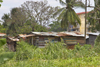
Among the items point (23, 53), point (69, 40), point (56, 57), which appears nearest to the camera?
point (23, 53)

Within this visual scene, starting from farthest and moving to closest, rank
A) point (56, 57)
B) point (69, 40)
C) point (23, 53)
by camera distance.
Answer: point (69, 40) < point (56, 57) < point (23, 53)

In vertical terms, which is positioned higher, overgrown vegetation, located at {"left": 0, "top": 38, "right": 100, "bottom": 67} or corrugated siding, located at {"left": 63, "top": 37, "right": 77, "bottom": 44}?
overgrown vegetation, located at {"left": 0, "top": 38, "right": 100, "bottom": 67}

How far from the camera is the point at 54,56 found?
9016 mm

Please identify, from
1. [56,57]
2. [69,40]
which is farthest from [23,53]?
[69,40]

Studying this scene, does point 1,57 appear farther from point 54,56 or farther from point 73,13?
point 73,13

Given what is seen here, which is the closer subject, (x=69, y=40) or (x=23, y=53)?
(x=23, y=53)

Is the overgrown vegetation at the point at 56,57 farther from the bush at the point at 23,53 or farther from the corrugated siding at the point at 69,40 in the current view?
the corrugated siding at the point at 69,40

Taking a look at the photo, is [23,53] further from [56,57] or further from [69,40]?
[69,40]

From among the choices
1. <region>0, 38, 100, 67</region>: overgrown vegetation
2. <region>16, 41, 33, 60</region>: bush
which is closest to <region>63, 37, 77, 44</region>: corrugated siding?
<region>0, 38, 100, 67</region>: overgrown vegetation

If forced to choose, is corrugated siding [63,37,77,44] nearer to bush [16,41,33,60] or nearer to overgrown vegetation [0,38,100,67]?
overgrown vegetation [0,38,100,67]

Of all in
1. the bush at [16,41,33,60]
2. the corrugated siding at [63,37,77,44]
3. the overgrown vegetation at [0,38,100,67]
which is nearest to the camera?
the overgrown vegetation at [0,38,100,67]

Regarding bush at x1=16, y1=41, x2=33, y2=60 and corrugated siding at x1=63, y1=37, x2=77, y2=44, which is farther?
corrugated siding at x1=63, y1=37, x2=77, y2=44

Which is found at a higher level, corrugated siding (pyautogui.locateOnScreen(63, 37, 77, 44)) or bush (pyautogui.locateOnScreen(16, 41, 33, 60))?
bush (pyautogui.locateOnScreen(16, 41, 33, 60))

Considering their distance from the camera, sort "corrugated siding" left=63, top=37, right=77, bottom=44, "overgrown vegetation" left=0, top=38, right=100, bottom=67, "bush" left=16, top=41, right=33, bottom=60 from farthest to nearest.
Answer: "corrugated siding" left=63, top=37, right=77, bottom=44, "bush" left=16, top=41, right=33, bottom=60, "overgrown vegetation" left=0, top=38, right=100, bottom=67
